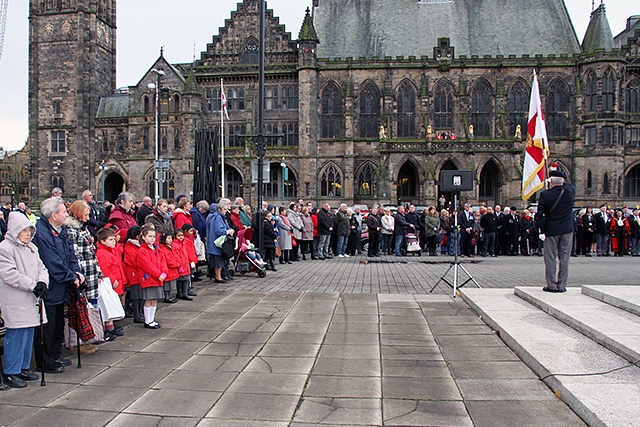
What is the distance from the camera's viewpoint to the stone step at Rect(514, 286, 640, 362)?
5875mm

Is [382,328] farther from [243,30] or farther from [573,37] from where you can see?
[573,37]

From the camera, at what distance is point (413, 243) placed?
67.3 ft

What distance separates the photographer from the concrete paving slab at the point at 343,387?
5.22 m

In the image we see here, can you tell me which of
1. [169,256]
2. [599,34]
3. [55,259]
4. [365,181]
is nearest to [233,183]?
[365,181]

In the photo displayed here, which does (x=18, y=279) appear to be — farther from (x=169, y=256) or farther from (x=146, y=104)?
(x=146, y=104)

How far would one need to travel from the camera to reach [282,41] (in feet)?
148

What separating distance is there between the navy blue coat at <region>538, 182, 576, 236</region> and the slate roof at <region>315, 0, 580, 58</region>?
38305 mm

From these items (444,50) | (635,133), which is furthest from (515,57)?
(635,133)

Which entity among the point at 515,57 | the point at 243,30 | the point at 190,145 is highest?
the point at 243,30

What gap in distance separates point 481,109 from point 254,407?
43.0m

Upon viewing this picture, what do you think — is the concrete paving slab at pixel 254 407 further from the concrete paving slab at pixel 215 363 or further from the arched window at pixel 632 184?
the arched window at pixel 632 184

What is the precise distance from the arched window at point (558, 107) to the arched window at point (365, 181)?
14475 millimetres

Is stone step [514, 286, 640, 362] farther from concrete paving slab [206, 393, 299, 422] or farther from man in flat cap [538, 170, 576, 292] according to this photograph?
concrete paving slab [206, 393, 299, 422]

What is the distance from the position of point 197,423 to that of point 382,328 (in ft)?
12.6
